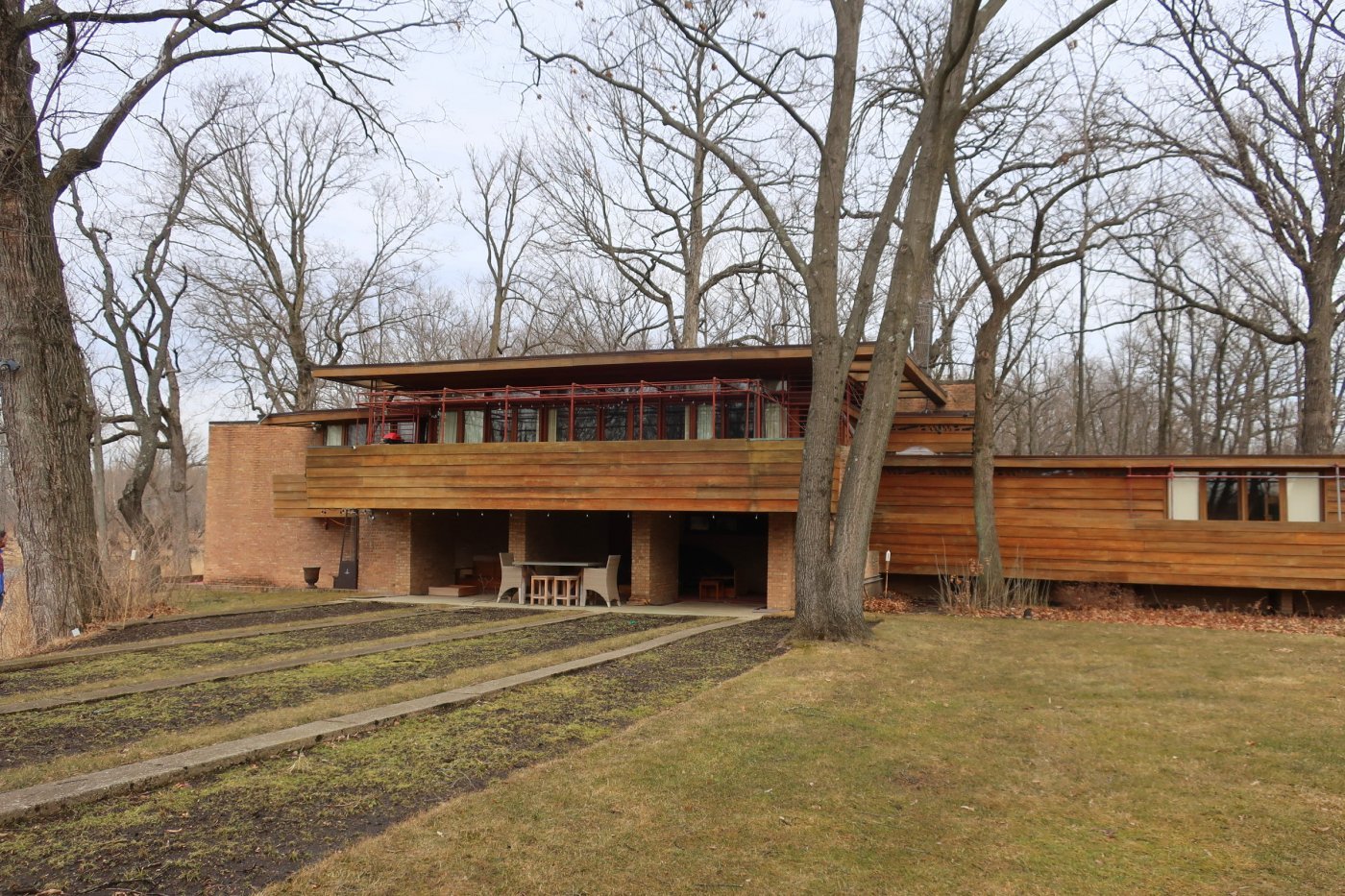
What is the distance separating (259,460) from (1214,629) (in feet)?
70.3

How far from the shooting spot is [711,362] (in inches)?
671

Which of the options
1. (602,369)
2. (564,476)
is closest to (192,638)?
(564,476)

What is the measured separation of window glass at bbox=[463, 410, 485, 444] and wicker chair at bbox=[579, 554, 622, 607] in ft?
15.2

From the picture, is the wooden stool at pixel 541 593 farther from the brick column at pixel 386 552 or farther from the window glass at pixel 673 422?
the window glass at pixel 673 422

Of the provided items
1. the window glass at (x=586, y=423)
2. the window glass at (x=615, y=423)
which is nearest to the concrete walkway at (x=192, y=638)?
the window glass at (x=586, y=423)

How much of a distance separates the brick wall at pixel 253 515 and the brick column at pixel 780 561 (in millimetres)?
12328

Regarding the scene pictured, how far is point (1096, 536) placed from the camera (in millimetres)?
17391

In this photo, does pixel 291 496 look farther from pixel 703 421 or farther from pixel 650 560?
pixel 703 421

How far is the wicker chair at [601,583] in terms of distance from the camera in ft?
57.9

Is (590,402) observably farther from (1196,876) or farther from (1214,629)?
(1196,876)

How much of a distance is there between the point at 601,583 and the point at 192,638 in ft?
24.6

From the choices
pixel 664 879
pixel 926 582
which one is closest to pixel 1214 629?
pixel 926 582

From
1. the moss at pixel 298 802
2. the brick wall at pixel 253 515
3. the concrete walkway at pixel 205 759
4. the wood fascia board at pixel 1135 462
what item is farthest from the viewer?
the brick wall at pixel 253 515

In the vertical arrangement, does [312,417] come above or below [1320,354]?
below
